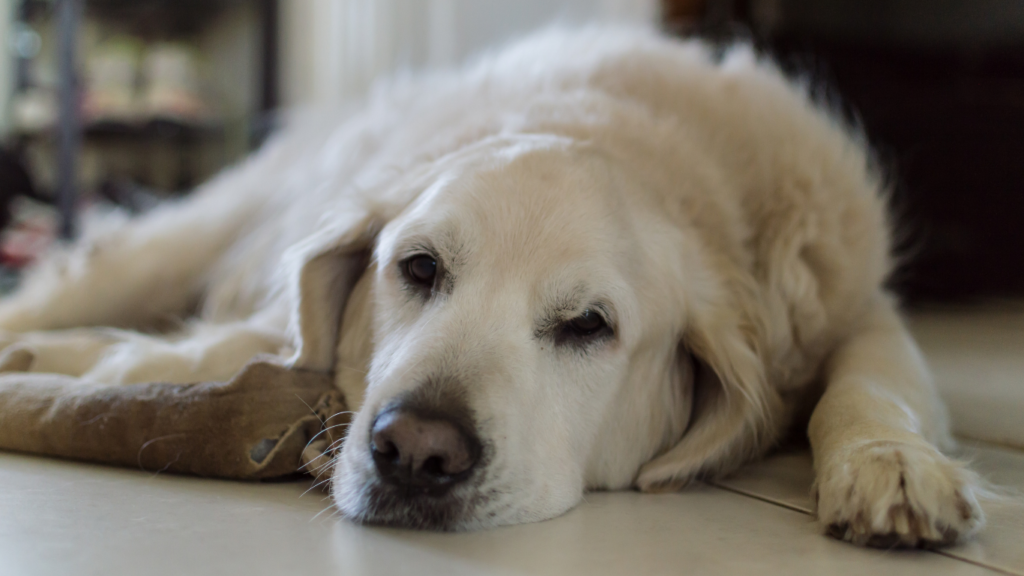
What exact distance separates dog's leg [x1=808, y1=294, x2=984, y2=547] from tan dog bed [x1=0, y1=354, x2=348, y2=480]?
0.87m

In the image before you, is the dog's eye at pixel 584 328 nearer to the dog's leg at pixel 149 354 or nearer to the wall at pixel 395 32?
the dog's leg at pixel 149 354

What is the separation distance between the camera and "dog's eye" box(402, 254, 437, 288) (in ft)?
5.17

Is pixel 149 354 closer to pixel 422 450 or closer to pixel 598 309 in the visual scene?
pixel 422 450

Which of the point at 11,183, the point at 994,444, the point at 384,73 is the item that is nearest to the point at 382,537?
the point at 994,444

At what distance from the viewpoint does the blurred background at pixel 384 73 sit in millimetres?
3496

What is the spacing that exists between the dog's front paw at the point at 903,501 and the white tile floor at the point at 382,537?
0.03m

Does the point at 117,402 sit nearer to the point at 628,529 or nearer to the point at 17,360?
the point at 17,360

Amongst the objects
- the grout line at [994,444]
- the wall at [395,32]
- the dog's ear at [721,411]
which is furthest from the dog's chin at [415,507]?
the wall at [395,32]

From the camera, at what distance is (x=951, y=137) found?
12.2ft

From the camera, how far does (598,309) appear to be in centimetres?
151

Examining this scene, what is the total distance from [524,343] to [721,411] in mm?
524

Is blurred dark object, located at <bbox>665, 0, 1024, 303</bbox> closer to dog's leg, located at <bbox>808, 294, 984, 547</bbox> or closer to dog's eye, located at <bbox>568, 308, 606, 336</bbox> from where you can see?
dog's leg, located at <bbox>808, 294, 984, 547</bbox>

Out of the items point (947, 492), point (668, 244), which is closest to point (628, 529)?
point (947, 492)

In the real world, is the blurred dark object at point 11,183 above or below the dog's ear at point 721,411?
below
